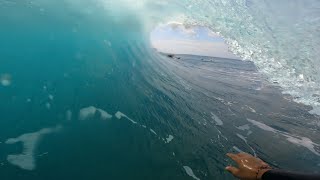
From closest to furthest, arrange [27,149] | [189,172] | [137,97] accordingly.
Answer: [27,149] < [189,172] < [137,97]

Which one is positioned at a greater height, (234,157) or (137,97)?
Answer: (137,97)

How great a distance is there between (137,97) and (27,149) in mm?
2953

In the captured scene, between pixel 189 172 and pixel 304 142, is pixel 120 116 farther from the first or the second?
pixel 304 142

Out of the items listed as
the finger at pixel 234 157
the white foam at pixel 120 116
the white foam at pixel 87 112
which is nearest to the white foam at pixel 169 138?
the white foam at pixel 120 116

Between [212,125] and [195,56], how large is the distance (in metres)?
4.15

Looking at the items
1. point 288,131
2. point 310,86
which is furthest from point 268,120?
point 310,86

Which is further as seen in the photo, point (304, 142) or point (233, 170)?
point (304, 142)

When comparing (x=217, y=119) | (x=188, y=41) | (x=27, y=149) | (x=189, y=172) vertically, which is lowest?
(x=189, y=172)

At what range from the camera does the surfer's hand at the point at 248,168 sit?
6871mm

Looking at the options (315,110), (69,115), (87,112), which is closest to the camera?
(69,115)

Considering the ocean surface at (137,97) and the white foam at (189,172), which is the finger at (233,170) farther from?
the white foam at (189,172)

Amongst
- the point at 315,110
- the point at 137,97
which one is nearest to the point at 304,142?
the point at 315,110

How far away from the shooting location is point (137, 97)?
8.87m

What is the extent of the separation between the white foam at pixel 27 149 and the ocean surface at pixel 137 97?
0.02m
